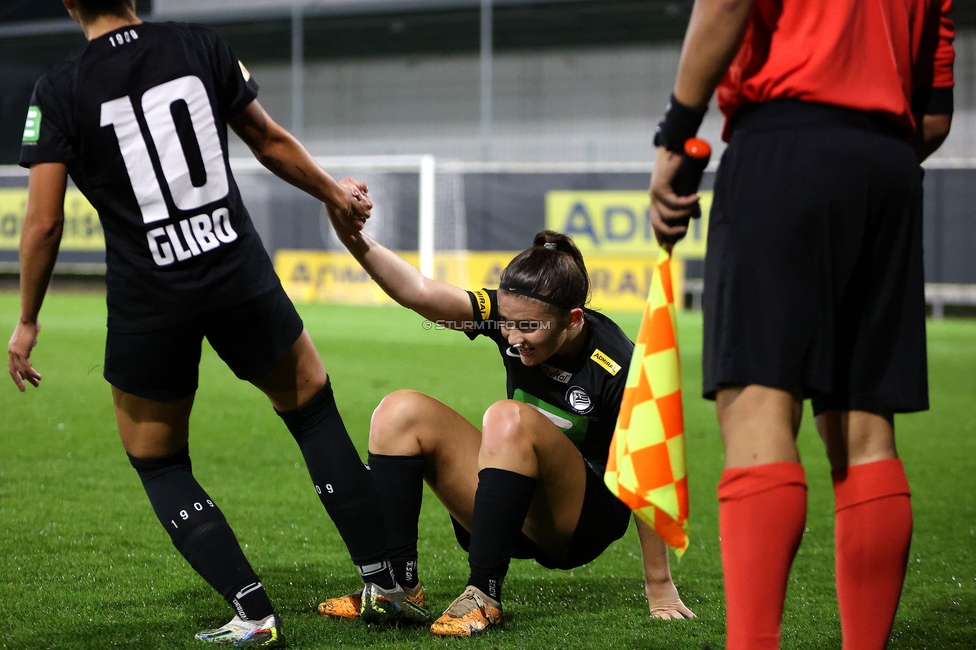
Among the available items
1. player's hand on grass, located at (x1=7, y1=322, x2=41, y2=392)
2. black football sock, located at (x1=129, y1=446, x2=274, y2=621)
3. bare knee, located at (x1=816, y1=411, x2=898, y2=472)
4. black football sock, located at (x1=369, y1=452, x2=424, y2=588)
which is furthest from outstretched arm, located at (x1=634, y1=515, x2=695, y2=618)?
player's hand on grass, located at (x1=7, y1=322, x2=41, y2=392)

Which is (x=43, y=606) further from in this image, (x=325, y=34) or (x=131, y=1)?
(x=325, y=34)

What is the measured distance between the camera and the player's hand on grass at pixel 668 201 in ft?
5.79

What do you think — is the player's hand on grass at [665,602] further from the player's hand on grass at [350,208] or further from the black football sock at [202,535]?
the player's hand on grass at [350,208]

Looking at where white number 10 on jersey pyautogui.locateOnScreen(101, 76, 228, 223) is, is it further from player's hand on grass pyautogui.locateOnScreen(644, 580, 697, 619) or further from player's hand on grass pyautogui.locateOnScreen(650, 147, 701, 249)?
player's hand on grass pyautogui.locateOnScreen(644, 580, 697, 619)

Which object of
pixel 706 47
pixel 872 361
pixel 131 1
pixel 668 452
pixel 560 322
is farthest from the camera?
pixel 560 322

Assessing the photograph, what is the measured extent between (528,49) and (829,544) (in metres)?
22.2

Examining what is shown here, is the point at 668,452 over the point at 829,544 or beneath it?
over

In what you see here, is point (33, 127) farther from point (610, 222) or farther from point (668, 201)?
point (610, 222)

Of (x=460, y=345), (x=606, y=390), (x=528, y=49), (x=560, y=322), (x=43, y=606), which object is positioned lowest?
(x=460, y=345)

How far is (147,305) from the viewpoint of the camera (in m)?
2.28

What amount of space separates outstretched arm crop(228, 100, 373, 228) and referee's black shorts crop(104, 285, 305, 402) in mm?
302

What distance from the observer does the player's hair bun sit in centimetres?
261

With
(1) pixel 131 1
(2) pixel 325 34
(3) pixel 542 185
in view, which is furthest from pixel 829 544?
(2) pixel 325 34

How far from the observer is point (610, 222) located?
15.3 meters
